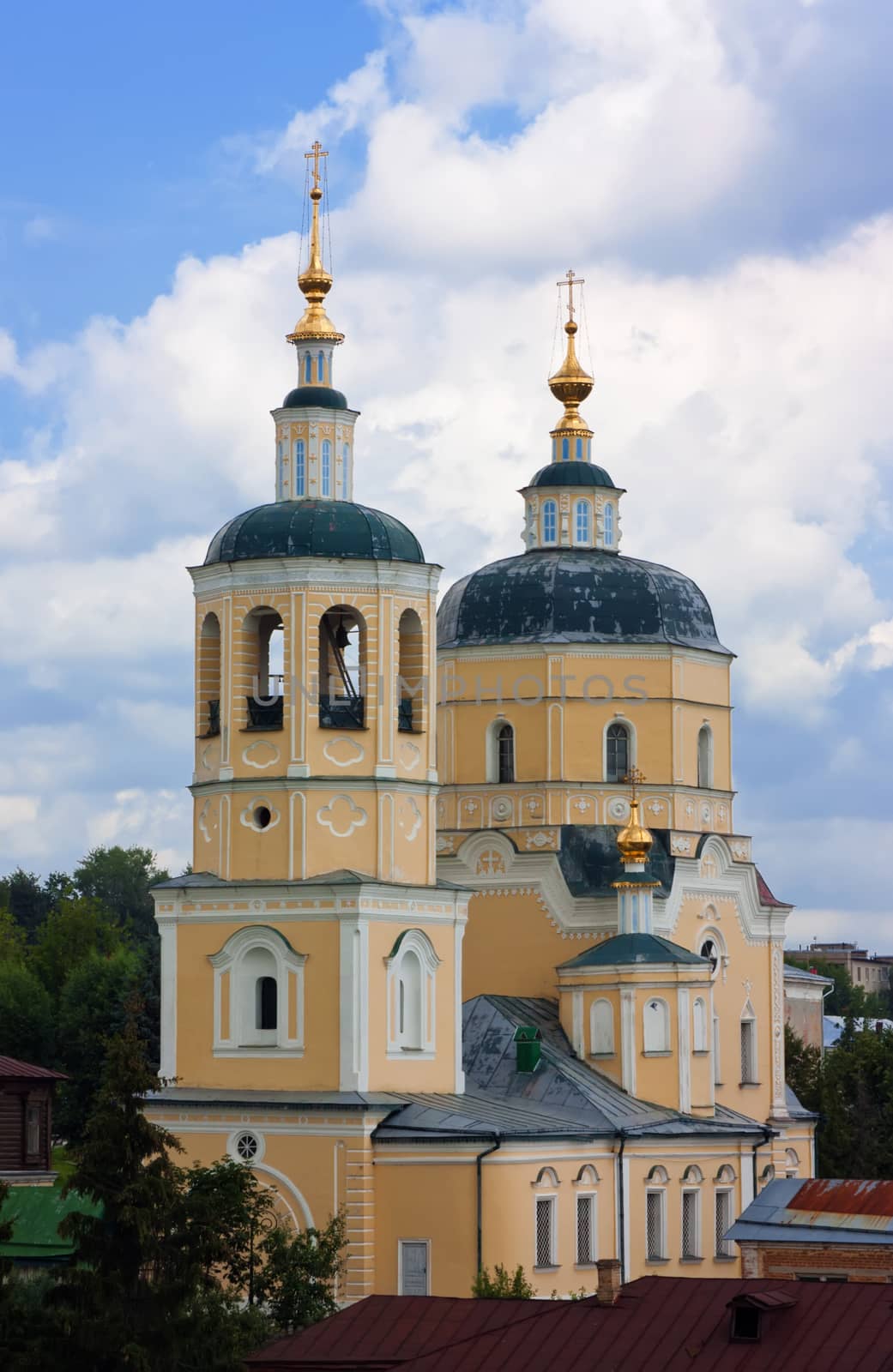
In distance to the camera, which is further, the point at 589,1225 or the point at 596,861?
the point at 596,861

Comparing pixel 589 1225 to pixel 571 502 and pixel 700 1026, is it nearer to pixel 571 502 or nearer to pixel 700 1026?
pixel 700 1026

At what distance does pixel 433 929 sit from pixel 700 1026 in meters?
6.07

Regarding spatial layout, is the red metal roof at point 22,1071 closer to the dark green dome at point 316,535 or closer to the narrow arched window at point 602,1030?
the narrow arched window at point 602,1030

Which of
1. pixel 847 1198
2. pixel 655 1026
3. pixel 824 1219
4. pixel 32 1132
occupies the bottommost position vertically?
pixel 824 1219

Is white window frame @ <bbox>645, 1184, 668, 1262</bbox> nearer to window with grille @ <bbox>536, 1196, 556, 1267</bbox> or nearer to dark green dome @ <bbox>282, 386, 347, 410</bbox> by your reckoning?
window with grille @ <bbox>536, 1196, 556, 1267</bbox>

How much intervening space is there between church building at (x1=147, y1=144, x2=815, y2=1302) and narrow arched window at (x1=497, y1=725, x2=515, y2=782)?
6cm

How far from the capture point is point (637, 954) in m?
46.8

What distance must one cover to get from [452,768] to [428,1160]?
11.5 m

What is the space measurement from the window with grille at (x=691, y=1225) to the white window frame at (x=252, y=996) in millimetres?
6918

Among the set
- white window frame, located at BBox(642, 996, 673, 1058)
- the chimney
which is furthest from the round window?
the chimney

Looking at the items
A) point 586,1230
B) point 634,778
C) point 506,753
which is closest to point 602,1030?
Result: point 634,778

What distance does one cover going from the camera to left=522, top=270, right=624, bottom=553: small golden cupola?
52.9 metres

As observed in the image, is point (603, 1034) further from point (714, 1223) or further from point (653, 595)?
point (653, 595)

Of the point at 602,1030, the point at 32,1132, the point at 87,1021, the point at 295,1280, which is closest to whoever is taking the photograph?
the point at 295,1280
